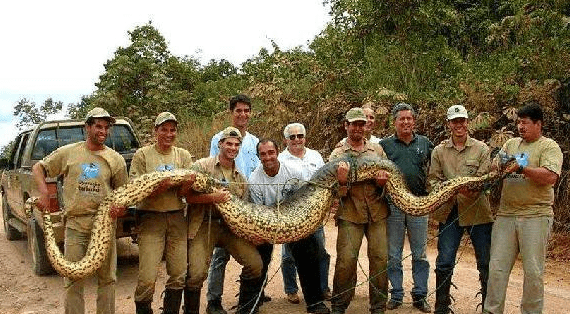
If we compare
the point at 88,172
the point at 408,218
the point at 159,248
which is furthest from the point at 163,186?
the point at 408,218

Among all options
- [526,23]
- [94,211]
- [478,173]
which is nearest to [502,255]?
[478,173]

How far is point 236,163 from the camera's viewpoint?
6055 millimetres

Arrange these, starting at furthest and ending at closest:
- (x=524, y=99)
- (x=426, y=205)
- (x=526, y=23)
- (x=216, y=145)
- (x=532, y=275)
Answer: (x=526, y=23)
(x=524, y=99)
(x=216, y=145)
(x=426, y=205)
(x=532, y=275)

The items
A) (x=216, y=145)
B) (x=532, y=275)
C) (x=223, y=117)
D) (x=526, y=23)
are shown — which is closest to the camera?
(x=532, y=275)

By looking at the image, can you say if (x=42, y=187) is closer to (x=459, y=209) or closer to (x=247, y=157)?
(x=247, y=157)

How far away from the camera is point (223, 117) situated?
15172 millimetres

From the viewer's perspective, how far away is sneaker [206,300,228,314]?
5779mm

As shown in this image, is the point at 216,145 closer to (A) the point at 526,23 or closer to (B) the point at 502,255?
(B) the point at 502,255

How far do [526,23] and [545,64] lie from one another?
3.64ft

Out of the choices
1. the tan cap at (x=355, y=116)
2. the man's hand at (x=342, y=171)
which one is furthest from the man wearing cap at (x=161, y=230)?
the tan cap at (x=355, y=116)

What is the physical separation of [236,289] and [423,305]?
8.07 feet

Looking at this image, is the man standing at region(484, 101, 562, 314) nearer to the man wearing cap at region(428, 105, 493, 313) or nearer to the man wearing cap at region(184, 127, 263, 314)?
the man wearing cap at region(428, 105, 493, 313)

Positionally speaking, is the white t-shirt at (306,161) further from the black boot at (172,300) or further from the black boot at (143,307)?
the black boot at (143,307)

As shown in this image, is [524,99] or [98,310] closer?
[98,310]
